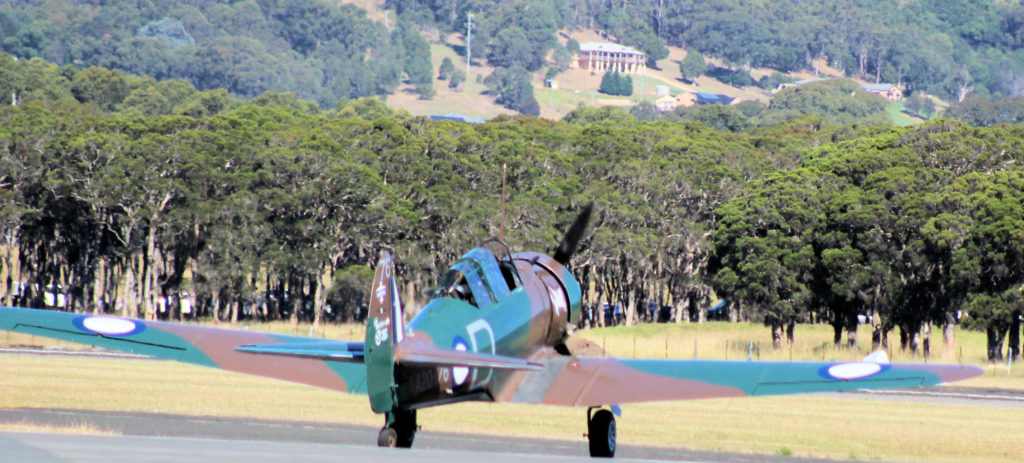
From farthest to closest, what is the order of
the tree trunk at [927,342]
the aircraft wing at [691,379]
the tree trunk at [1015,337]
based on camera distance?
Answer: the tree trunk at [927,342]
the tree trunk at [1015,337]
the aircraft wing at [691,379]

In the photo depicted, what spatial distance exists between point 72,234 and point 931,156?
1865 inches

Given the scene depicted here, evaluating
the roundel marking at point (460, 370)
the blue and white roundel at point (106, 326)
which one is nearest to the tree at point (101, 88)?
the blue and white roundel at point (106, 326)

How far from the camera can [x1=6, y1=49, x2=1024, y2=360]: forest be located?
58406 millimetres

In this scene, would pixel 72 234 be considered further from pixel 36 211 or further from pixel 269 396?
pixel 269 396

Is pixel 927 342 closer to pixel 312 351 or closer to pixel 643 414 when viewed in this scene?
pixel 643 414

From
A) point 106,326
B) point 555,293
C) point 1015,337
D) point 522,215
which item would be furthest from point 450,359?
point 522,215

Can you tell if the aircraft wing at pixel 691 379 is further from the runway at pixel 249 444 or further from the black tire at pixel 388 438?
the black tire at pixel 388 438

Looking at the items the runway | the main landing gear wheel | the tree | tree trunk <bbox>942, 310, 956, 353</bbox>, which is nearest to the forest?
tree trunk <bbox>942, 310, 956, 353</bbox>

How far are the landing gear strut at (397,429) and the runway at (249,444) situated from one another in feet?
3.85

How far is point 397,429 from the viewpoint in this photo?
1445 cm

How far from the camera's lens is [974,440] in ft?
86.5

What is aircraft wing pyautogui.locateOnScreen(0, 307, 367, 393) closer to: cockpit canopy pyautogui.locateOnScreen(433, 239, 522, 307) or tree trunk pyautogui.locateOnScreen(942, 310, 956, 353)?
cockpit canopy pyautogui.locateOnScreen(433, 239, 522, 307)

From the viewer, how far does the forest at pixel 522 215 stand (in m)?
58.4

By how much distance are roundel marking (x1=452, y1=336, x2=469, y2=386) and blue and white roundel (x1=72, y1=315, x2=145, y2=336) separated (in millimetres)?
4013
